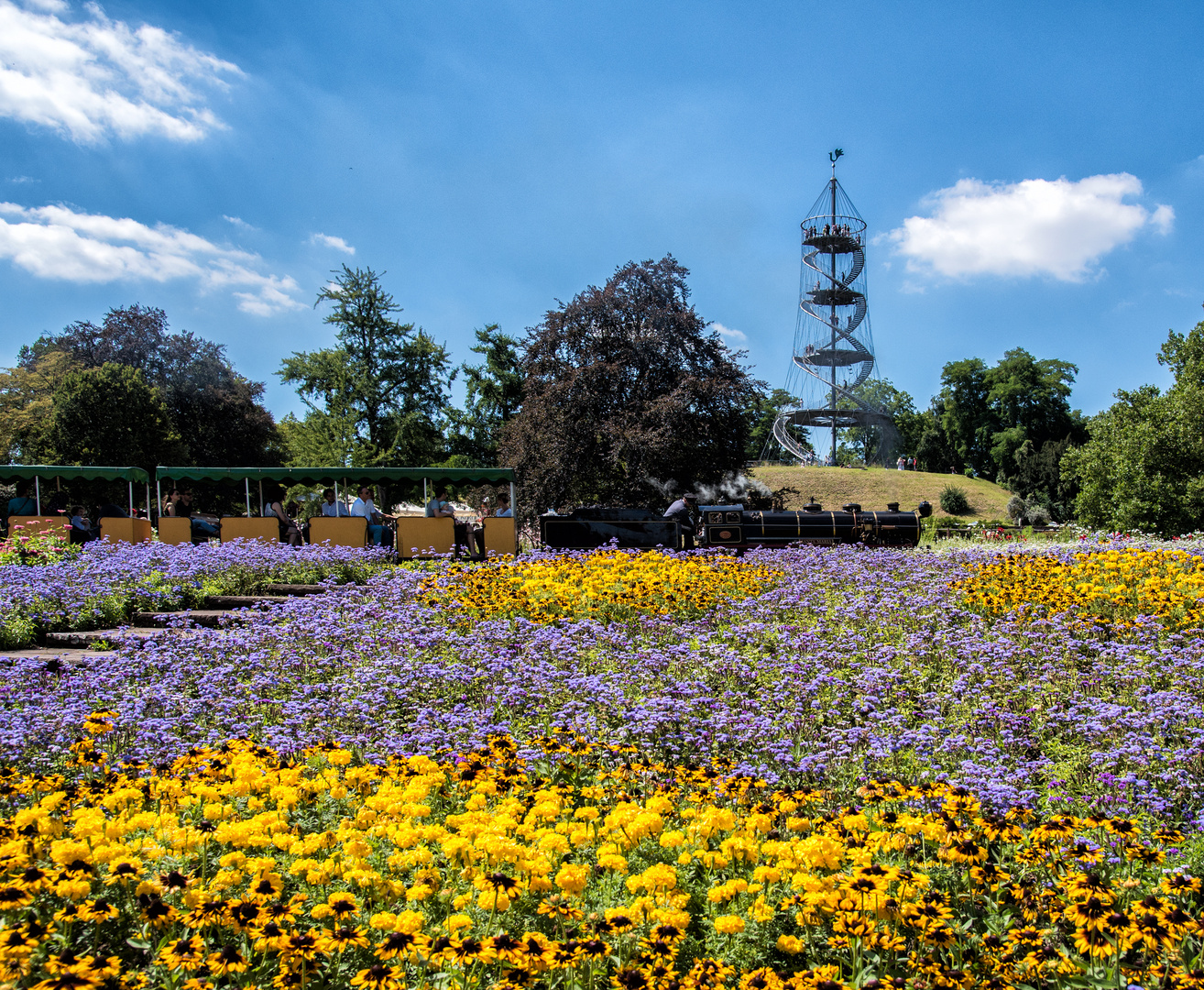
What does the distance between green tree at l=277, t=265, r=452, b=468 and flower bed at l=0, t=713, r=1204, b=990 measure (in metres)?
37.1

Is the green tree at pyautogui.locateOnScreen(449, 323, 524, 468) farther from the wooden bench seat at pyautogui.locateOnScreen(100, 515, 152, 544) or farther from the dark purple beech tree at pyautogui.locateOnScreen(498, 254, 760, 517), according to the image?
the wooden bench seat at pyautogui.locateOnScreen(100, 515, 152, 544)

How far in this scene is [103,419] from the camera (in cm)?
3628

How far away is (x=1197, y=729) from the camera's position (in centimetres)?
458

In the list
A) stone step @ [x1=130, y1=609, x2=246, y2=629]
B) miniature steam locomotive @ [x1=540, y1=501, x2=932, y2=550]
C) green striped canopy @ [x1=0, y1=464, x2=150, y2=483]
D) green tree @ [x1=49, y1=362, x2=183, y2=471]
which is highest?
green tree @ [x1=49, y1=362, x2=183, y2=471]

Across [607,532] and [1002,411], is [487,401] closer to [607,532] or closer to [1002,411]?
[607,532]

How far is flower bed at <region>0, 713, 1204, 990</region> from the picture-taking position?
2.28m

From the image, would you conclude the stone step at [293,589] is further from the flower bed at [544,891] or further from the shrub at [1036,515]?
the shrub at [1036,515]

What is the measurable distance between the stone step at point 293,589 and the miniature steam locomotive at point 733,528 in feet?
14.4

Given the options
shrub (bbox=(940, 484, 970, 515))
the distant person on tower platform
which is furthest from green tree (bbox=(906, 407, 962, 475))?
the distant person on tower platform

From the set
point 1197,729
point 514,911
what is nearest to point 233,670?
point 514,911

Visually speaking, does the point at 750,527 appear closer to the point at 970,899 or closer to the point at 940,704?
the point at 940,704

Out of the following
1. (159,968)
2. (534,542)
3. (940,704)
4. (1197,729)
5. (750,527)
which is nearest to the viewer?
(159,968)

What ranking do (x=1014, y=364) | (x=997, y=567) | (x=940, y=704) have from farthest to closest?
(x=1014, y=364), (x=997, y=567), (x=940, y=704)

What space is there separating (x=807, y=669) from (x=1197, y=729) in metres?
2.40
